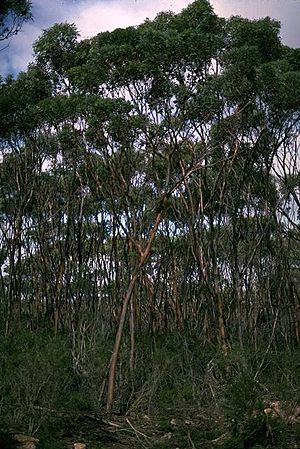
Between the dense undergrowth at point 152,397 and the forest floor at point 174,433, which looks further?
the dense undergrowth at point 152,397

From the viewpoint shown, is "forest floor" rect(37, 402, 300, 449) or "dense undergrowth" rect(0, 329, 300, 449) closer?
"forest floor" rect(37, 402, 300, 449)

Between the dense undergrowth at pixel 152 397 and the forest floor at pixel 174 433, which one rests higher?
the dense undergrowth at pixel 152 397

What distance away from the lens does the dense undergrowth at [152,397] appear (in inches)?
341

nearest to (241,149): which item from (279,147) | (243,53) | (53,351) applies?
(279,147)

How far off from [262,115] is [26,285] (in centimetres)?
1317

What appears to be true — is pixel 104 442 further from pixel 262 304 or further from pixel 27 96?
pixel 262 304

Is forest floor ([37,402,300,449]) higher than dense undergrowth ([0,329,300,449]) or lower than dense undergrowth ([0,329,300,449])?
lower

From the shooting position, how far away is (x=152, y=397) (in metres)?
11.1

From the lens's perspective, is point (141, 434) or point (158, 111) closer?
point (141, 434)

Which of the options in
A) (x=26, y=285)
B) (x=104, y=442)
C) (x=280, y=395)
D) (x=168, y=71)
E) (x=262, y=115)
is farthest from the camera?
(x=26, y=285)

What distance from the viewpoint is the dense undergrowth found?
8.66 meters

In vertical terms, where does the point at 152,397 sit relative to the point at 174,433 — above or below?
above

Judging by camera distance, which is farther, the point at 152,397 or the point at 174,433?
the point at 152,397

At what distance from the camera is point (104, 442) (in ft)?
30.0
